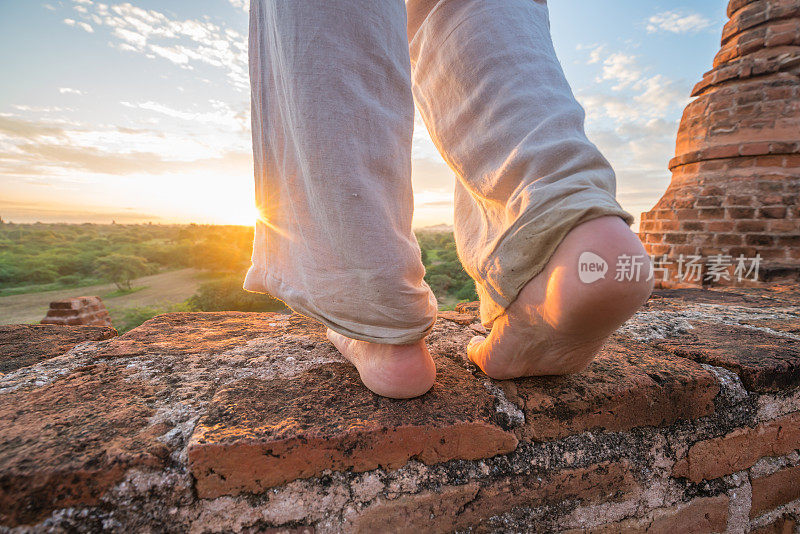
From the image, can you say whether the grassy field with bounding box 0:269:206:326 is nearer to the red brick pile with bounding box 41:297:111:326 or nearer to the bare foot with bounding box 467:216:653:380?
the red brick pile with bounding box 41:297:111:326

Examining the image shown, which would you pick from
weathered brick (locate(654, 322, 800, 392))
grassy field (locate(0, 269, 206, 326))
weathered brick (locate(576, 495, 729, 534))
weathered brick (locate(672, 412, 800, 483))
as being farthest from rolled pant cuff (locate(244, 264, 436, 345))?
grassy field (locate(0, 269, 206, 326))

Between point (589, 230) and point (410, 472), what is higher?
point (589, 230)

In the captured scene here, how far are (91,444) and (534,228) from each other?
2.70ft

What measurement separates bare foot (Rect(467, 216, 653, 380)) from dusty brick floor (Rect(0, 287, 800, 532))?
10cm

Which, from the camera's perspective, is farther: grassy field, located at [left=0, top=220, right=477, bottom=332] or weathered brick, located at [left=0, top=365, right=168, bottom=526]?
grassy field, located at [left=0, top=220, right=477, bottom=332]

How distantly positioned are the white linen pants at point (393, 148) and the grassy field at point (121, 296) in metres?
10.9

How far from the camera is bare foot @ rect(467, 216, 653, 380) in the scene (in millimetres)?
557

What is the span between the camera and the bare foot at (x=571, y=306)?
557mm

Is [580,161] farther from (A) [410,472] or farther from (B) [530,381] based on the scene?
(A) [410,472]

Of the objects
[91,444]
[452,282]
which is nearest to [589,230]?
[91,444]

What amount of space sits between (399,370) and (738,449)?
0.88m

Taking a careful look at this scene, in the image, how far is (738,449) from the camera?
845mm

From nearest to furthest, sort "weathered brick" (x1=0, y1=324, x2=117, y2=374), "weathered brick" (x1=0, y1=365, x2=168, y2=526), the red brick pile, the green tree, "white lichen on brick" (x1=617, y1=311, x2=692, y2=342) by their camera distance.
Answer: "weathered brick" (x1=0, y1=365, x2=168, y2=526)
"weathered brick" (x1=0, y1=324, x2=117, y2=374)
"white lichen on brick" (x1=617, y1=311, x2=692, y2=342)
the red brick pile
the green tree

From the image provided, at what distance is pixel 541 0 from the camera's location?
2.76 ft
